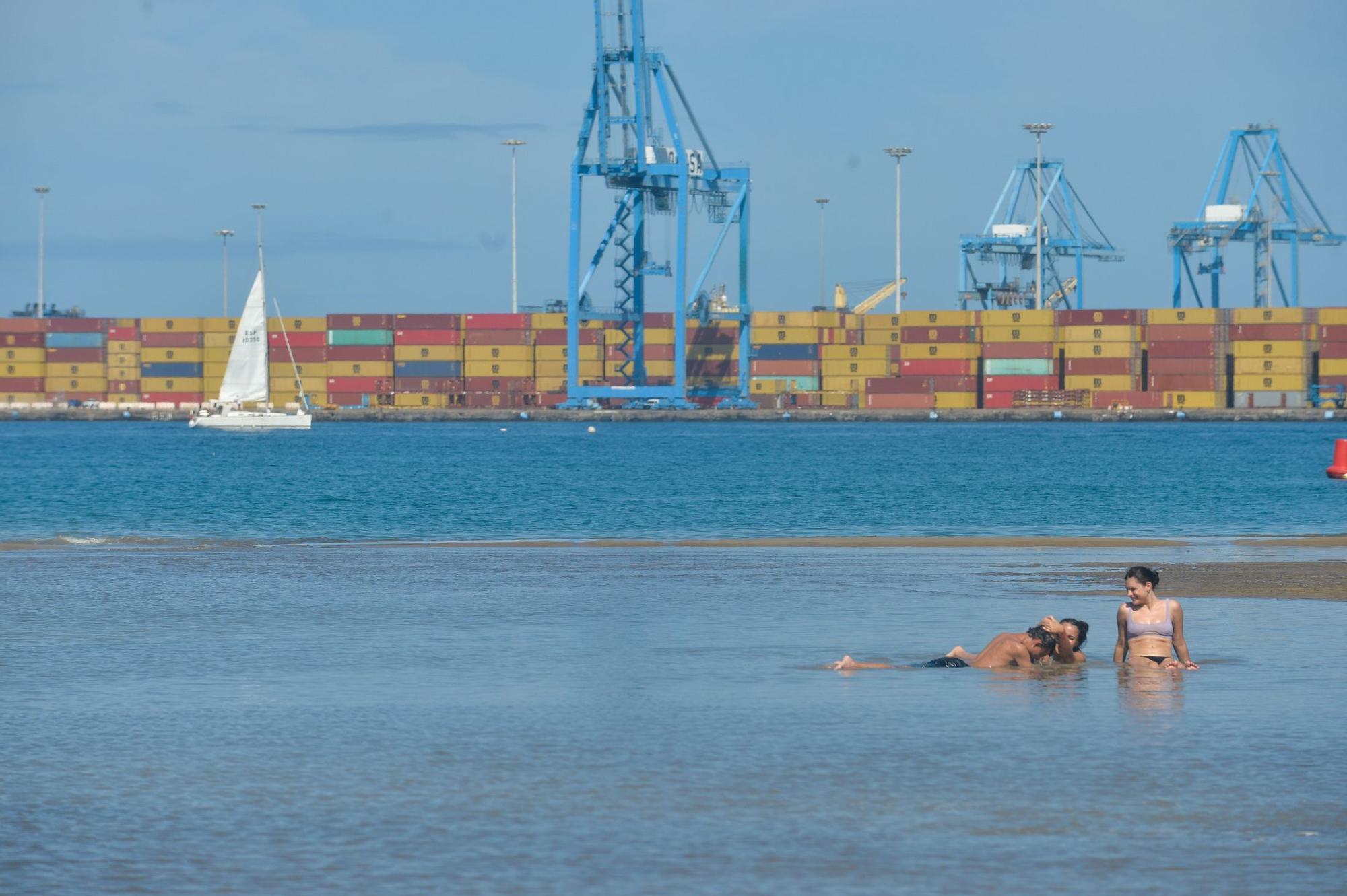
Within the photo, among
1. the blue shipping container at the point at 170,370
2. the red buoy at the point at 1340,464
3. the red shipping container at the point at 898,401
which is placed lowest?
the red buoy at the point at 1340,464

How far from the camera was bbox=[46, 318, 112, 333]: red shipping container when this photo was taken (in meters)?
154

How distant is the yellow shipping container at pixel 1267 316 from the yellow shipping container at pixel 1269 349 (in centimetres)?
213

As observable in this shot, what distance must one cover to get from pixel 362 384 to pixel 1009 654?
456 ft

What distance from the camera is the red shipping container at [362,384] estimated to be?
490 ft

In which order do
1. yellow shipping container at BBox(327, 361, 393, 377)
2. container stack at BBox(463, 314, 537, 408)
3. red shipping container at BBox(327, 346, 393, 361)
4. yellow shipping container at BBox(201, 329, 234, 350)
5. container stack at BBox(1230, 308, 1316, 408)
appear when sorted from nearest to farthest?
container stack at BBox(1230, 308, 1316, 408)
container stack at BBox(463, 314, 537, 408)
red shipping container at BBox(327, 346, 393, 361)
yellow shipping container at BBox(327, 361, 393, 377)
yellow shipping container at BBox(201, 329, 234, 350)

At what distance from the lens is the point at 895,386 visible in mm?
143125

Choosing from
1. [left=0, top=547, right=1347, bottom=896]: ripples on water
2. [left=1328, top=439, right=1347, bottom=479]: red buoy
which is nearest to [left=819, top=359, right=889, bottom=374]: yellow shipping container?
[left=1328, top=439, right=1347, bottom=479]: red buoy

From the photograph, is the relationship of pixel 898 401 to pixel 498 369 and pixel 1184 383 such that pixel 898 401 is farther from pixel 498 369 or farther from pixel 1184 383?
pixel 498 369

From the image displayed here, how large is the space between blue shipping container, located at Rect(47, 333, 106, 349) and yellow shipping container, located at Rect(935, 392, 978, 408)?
239 feet

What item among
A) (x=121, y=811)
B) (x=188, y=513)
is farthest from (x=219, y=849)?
(x=188, y=513)

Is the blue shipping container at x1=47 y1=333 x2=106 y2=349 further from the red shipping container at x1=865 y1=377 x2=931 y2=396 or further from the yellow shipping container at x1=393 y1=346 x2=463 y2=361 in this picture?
the red shipping container at x1=865 y1=377 x2=931 y2=396

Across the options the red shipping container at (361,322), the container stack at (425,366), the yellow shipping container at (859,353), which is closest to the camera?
the yellow shipping container at (859,353)

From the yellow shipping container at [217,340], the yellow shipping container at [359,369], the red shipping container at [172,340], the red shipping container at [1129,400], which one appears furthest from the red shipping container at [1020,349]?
the red shipping container at [172,340]

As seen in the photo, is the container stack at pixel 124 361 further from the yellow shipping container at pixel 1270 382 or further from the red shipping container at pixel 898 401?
the yellow shipping container at pixel 1270 382
